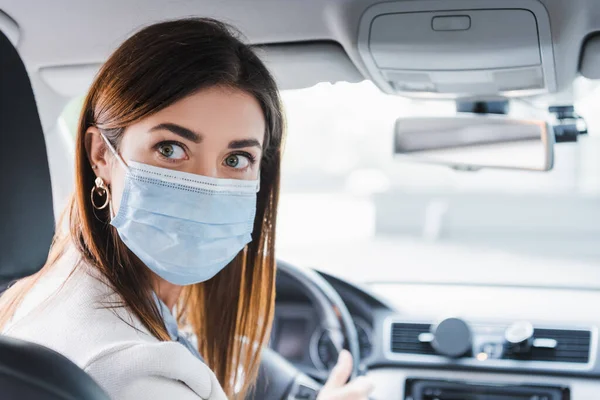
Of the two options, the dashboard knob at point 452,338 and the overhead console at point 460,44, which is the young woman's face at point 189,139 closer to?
the overhead console at point 460,44

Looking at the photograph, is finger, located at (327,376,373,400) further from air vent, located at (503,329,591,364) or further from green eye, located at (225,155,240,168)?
air vent, located at (503,329,591,364)

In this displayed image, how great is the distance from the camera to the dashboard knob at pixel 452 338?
3334mm

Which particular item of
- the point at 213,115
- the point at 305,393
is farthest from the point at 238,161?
the point at 305,393

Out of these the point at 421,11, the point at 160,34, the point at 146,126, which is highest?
the point at 421,11

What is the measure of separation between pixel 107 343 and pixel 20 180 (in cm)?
35

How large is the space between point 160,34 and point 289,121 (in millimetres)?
509

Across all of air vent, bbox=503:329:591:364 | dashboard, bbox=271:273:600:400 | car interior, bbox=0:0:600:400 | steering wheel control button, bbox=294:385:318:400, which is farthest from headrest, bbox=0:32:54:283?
air vent, bbox=503:329:591:364

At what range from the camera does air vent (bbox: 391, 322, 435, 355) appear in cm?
343

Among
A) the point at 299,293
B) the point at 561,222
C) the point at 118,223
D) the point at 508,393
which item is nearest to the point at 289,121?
the point at 118,223

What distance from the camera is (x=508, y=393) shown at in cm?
331

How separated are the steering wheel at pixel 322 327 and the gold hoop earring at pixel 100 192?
45.8 inches

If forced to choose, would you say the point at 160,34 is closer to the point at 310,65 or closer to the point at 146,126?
the point at 146,126

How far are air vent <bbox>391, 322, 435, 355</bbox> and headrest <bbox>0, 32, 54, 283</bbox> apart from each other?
2137 millimetres

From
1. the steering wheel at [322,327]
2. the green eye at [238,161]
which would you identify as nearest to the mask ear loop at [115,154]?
the green eye at [238,161]
